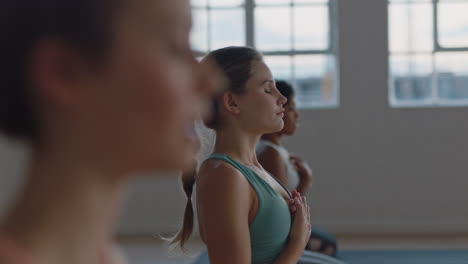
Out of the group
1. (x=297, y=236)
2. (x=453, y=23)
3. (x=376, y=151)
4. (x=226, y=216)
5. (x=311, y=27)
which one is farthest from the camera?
(x=311, y=27)

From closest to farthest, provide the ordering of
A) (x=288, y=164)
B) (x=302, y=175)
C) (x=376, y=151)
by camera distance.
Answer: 1. (x=288, y=164)
2. (x=302, y=175)
3. (x=376, y=151)

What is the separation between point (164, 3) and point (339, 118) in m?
6.34

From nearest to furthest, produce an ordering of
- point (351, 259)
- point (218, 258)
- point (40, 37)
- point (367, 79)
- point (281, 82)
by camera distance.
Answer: point (40, 37)
point (218, 258)
point (281, 82)
point (351, 259)
point (367, 79)

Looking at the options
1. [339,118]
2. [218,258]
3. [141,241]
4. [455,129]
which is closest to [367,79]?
[339,118]

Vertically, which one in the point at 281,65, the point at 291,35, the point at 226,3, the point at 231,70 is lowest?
the point at 281,65

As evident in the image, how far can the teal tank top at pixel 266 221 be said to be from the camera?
190 centimetres

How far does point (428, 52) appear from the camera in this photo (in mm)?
6977

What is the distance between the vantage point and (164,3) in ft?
2.00

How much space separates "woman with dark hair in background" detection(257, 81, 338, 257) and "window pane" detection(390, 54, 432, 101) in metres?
2.95

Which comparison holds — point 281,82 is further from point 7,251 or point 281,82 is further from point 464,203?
point 464,203

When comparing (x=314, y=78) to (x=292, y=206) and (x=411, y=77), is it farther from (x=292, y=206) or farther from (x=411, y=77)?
(x=292, y=206)

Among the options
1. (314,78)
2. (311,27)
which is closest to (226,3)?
(311,27)

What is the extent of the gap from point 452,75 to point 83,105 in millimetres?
6802

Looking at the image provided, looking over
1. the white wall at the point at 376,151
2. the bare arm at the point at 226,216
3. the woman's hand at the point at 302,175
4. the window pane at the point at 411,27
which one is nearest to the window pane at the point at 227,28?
the white wall at the point at 376,151
